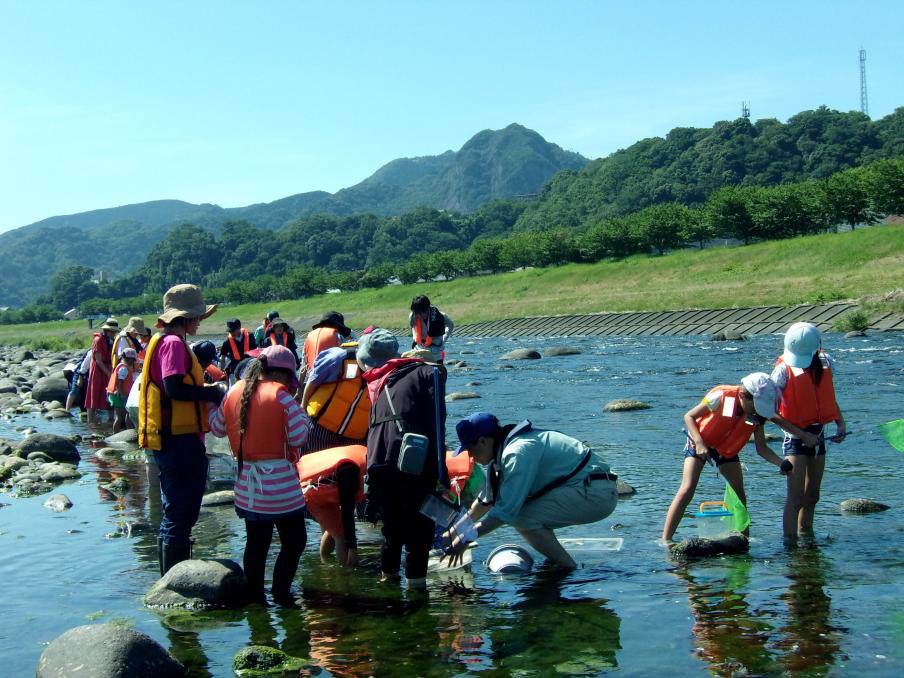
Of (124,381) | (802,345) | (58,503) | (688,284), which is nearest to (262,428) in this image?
(802,345)

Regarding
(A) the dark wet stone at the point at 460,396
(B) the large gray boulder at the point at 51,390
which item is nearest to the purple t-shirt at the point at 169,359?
(A) the dark wet stone at the point at 460,396

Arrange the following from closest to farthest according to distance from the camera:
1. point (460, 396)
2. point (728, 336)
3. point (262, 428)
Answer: point (262, 428) < point (460, 396) < point (728, 336)

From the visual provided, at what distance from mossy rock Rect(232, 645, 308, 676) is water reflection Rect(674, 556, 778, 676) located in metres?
2.31

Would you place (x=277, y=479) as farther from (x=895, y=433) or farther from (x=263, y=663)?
(x=895, y=433)

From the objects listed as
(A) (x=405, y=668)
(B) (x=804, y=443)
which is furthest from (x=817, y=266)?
(A) (x=405, y=668)

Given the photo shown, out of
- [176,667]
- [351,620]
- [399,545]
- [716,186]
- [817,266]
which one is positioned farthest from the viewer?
[716,186]

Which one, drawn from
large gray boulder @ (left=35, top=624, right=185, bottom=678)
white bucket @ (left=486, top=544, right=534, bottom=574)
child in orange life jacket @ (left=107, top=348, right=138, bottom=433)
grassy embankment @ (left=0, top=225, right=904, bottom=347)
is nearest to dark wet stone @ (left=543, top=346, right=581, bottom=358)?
grassy embankment @ (left=0, top=225, right=904, bottom=347)

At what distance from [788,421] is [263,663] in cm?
440

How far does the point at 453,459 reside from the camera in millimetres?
8359

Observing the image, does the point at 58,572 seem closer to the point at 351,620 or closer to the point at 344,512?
the point at 344,512

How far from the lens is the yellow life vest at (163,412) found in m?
6.68

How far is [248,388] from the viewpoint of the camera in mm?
6359

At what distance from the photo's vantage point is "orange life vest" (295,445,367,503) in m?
7.27

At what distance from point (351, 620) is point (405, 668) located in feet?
3.17
